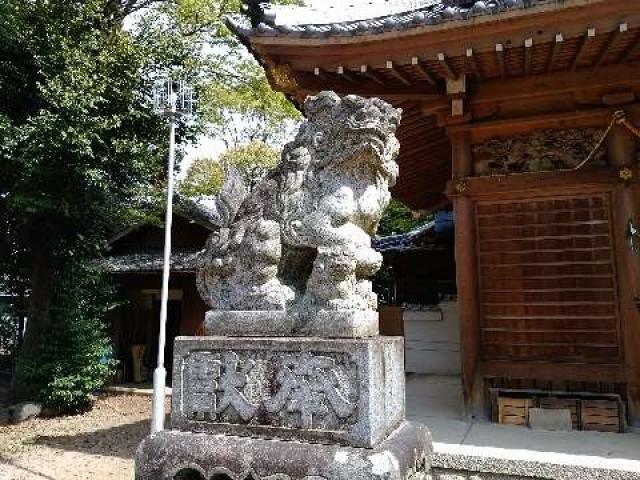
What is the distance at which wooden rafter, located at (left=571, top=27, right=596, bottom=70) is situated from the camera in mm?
4918

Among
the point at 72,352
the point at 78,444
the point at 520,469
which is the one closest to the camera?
the point at 520,469

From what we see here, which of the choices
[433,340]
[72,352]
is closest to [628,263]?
[433,340]

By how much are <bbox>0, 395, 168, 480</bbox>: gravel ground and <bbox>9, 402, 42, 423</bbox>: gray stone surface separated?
176mm

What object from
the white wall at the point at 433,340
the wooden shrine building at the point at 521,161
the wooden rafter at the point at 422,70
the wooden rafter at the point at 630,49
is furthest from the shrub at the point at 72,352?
the wooden rafter at the point at 630,49

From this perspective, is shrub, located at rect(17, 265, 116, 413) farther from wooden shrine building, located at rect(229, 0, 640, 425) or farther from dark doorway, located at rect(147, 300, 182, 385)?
wooden shrine building, located at rect(229, 0, 640, 425)

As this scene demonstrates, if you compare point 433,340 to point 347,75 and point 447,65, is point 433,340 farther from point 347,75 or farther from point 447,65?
point 447,65

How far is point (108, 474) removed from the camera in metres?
6.95

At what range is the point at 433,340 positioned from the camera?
41.7ft

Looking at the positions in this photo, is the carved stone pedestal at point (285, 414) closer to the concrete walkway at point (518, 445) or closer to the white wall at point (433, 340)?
the concrete walkway at point (518, 445)

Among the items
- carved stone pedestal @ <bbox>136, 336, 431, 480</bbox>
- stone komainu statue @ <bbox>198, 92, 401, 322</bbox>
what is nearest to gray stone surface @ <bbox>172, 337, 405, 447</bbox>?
carved stone pedestal @ <bbox>136, 336, 431, 480</bbox>

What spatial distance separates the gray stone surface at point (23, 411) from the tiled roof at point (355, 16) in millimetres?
9020

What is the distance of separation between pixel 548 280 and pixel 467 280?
37.3 inches

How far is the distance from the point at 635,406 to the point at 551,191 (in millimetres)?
2571

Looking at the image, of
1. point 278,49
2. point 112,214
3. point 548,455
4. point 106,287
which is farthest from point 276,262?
point 106,287
